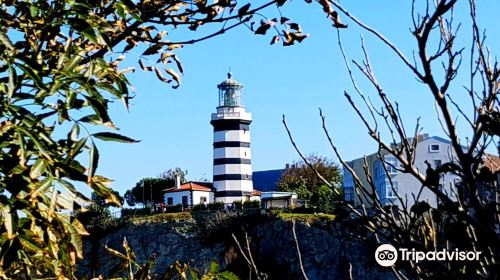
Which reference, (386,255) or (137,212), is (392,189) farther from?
(137,212)

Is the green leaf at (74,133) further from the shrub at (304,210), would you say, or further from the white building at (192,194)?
the white building at (192,194)

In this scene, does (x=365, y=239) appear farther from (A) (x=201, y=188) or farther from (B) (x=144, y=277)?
(A) (x=201, y=188)

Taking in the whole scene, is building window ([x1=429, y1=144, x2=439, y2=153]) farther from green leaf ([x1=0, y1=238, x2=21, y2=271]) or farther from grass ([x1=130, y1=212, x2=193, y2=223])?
green leaf ([x1=0, y1=238, x2=21, y2=271])

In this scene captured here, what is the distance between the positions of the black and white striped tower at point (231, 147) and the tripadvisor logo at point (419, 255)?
40560 millimetres

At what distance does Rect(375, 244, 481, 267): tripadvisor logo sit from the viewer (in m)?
1.44

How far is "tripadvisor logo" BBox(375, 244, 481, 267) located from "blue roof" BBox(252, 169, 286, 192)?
69.6 meters

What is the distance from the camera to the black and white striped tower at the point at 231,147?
42625 millimetres

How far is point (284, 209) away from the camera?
32.3m

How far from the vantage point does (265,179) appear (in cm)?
7300

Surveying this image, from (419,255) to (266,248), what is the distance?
2645cm

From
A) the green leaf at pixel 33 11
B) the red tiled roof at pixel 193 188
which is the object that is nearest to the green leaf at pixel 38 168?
the green leaf at pixel 33 11

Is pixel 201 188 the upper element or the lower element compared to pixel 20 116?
upper

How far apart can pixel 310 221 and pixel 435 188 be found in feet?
89.2

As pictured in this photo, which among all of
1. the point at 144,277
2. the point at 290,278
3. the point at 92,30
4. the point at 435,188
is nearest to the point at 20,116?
the point at 92,30
